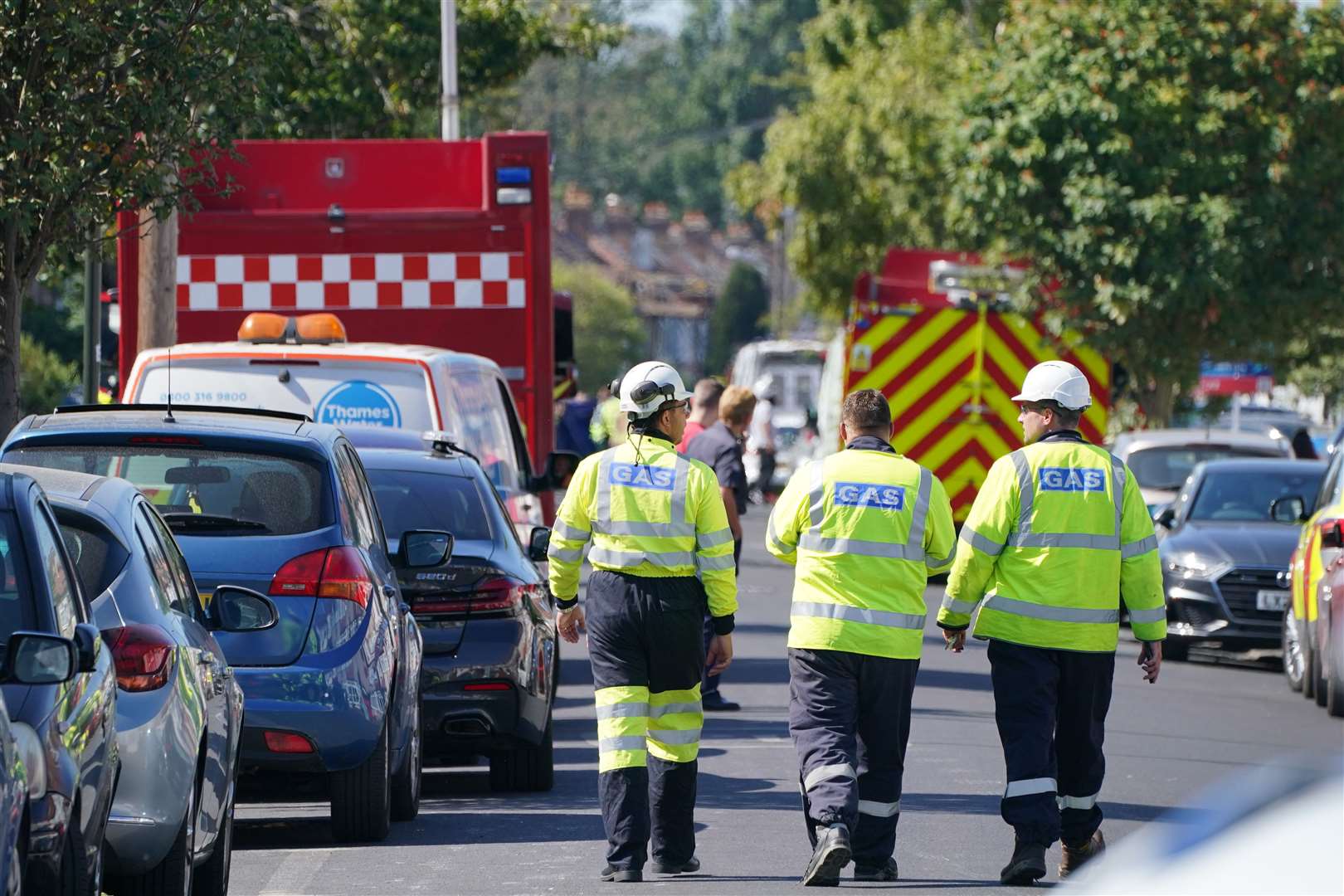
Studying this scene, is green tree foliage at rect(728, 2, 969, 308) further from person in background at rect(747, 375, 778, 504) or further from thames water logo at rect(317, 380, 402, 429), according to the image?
thames water logo at rect(317, 380, 402, 429)

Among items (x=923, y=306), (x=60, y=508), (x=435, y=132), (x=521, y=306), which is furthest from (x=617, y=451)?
(x=435, y=132)

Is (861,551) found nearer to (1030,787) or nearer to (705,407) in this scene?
(1030,787)

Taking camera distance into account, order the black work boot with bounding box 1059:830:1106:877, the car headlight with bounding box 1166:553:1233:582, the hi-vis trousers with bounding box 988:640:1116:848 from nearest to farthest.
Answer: the hi-vis trousers with bounding box 988:640:1116:848
the black work boot with bounding box 1059:830:1106:877
the car headlight with bounding box 1166:553:1233:582

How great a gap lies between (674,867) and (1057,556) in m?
1.60

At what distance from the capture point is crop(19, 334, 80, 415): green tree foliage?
1196 inches

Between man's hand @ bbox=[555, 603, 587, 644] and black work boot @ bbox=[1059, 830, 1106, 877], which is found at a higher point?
man's hand @ bbox=[555, 603, 587, 644]

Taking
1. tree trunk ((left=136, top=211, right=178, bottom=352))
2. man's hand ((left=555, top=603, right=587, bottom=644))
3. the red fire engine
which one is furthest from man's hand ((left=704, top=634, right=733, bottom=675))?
the red fire engine

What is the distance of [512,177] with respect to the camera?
14.9 m

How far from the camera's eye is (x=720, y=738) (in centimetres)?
1220

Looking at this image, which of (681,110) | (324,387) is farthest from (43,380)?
(681,110)

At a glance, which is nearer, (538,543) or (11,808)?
(11,808)

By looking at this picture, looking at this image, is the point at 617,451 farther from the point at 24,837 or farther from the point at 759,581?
the point at 759,581

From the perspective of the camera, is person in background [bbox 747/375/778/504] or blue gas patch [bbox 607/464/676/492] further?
person in background [bbox 747/375/778/504]

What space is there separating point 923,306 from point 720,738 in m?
10.8
